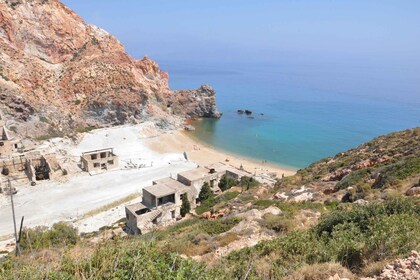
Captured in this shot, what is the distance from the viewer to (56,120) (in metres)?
53.5

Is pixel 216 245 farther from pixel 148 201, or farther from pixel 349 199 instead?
pixel 148 201

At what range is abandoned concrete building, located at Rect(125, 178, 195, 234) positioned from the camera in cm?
2495

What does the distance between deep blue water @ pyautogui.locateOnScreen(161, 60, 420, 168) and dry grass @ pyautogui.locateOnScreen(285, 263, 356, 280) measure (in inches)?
1740

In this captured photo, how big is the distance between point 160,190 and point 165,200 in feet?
3.23

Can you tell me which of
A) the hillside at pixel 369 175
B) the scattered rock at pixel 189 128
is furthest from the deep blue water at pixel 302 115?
the hillside at pixel 369 175

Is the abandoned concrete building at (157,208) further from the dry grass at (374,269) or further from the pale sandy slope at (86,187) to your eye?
the dry grass at (374,269)

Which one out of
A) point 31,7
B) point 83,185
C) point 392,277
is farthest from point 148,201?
point 31,7

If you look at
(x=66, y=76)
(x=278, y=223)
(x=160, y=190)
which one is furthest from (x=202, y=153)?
(x=278, y=223)

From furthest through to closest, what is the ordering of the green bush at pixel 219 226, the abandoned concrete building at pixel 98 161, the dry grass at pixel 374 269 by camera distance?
the abandoned concrete building at pixel 98 161 < the green bush at pixel 219 226 < the dry grass at pixel 374 269

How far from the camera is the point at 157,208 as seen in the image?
85.4 ft

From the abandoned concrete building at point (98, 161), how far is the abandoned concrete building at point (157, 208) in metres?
12.6

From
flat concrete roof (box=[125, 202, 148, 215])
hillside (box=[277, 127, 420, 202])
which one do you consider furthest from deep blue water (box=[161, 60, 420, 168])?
flat concrete roof (box=[125, 202, 148, 215])

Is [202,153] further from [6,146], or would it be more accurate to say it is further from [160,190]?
[6,146]

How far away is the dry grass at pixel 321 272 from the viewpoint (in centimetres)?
698
